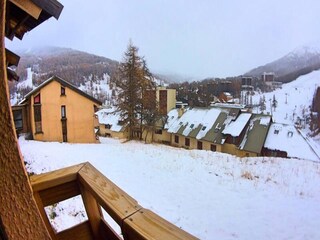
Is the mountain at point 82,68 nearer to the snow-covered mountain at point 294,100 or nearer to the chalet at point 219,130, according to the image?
the chalet at point 219,130

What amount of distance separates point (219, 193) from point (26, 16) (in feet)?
18.0

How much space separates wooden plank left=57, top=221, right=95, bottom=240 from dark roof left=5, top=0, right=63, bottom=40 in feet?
4.65

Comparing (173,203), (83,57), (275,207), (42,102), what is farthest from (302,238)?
(83,57)

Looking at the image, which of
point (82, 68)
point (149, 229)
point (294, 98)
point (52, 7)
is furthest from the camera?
point (294, 98)

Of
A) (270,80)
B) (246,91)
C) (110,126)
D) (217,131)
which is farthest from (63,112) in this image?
(270,80)

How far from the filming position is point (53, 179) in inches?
51.8

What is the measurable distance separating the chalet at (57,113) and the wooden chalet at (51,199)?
17.8 meters

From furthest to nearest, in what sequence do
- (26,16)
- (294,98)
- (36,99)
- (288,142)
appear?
(294,98) → (288,142) → (36,99) → (26,16)

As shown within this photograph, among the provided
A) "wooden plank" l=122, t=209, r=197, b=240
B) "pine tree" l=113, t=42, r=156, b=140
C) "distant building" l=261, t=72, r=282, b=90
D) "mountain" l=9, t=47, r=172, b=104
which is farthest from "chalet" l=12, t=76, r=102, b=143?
"distant building" l=261, t=72, r=282, b=90

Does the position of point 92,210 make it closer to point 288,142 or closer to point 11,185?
point 11,185

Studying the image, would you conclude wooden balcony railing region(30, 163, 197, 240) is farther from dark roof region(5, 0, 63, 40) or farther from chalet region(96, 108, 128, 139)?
chalet region(96, 108, 128, 139)

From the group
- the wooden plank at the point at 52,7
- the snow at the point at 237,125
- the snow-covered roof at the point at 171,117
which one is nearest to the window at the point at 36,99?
the snow-covered roof at the point at 171,117

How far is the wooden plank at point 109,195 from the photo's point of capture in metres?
1.00

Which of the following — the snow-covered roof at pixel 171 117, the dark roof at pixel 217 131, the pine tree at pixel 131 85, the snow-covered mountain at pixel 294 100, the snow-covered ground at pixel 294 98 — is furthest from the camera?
the snow-covered ground at pixel 294 98
